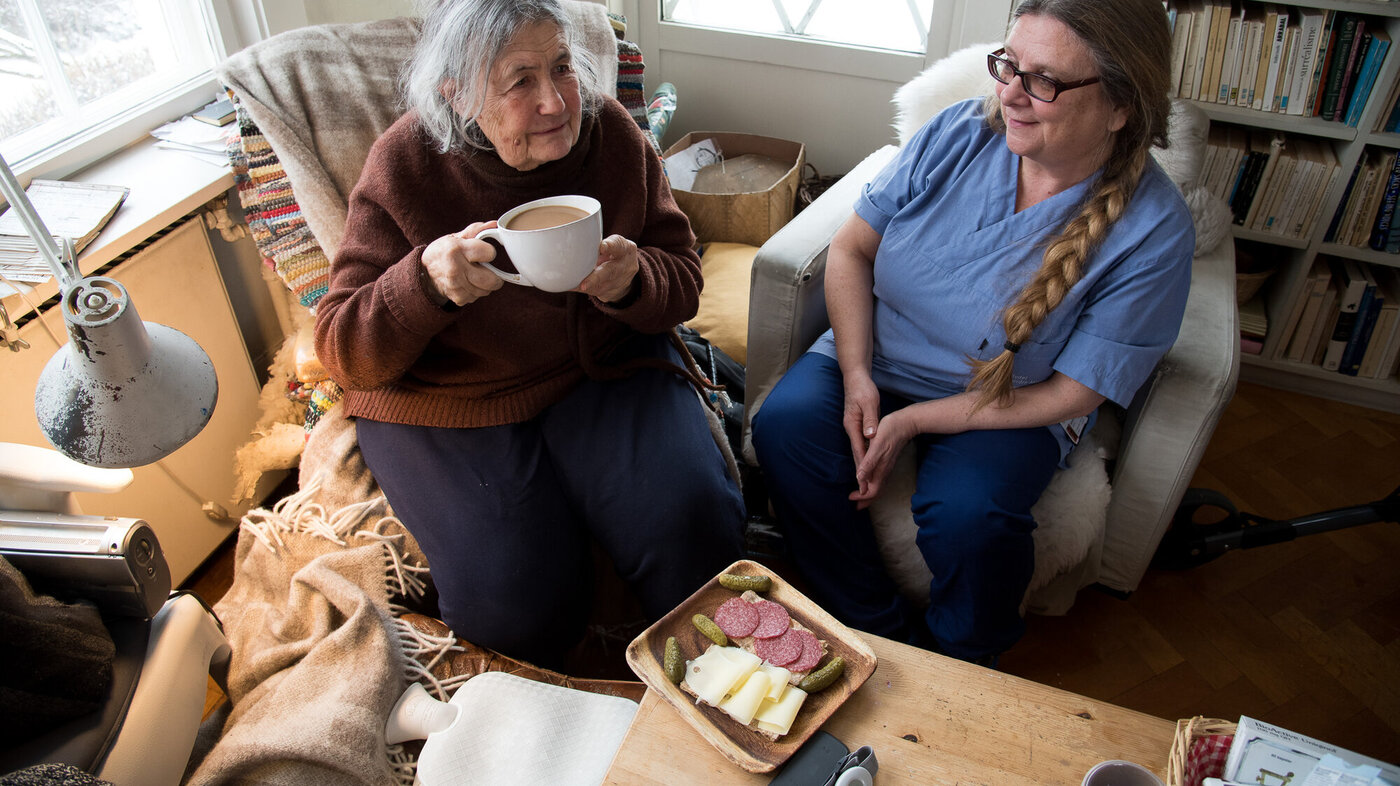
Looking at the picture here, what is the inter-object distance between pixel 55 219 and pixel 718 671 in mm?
1283

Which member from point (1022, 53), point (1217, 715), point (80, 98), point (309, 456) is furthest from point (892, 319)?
point (80, 98)

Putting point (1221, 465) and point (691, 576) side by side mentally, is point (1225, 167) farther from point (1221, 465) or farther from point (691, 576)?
point (691, 576)

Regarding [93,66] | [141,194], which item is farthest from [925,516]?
[93,66]

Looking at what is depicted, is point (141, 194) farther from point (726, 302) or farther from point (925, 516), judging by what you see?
point (925, 516)

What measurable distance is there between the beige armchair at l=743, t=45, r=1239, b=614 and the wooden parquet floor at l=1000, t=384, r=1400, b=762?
0.37ft

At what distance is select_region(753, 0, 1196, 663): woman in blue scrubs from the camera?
1.25 meters

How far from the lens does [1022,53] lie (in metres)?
1.24

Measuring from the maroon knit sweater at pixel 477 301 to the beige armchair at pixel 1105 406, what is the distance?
0.27 metres

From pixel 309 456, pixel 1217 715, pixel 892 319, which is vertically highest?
pixel 892 319

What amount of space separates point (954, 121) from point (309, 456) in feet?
4.07

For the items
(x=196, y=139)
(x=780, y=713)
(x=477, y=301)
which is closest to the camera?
(x=780, y=713)

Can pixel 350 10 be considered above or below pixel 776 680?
above

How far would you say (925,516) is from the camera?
55.9 inches

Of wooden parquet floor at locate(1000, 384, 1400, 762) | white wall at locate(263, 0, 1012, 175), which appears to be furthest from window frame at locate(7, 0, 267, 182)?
wooden parquet floor at locate(1000, 384, 1400, 762)
